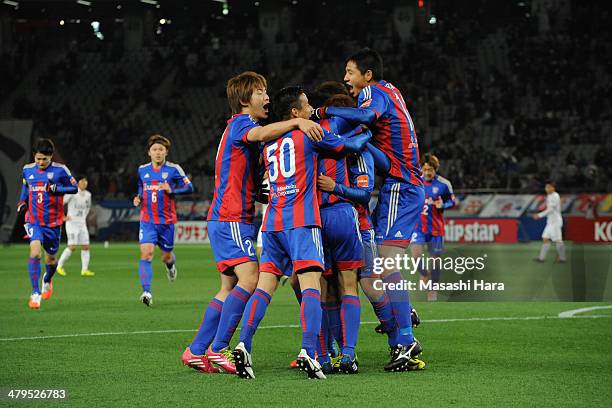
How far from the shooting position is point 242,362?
733 cm

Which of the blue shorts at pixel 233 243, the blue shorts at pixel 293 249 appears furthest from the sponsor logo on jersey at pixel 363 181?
the blue shorts at pixel 233 243

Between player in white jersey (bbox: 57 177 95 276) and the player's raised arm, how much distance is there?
1454 centimetres

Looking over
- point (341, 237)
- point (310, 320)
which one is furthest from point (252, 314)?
point (341, 237)

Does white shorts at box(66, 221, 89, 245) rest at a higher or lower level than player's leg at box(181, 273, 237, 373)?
lower

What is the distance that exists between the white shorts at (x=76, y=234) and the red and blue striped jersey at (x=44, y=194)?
A: 299 inches

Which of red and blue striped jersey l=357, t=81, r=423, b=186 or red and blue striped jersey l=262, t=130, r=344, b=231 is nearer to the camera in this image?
red and blue striped jersey l=262, t=130, r=344, b=231

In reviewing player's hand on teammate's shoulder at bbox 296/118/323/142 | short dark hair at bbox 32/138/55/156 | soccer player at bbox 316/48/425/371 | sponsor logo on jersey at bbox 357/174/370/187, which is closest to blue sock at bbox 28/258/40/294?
short dark hair at bbox 32/138/55/156

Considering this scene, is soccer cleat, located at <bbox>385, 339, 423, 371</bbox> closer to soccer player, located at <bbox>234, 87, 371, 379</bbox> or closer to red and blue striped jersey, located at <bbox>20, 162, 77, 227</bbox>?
soccer player, located at <bbox>234, 87, 371, 379</bbox>

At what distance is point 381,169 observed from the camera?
815 cm

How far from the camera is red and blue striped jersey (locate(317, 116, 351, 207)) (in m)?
7.55

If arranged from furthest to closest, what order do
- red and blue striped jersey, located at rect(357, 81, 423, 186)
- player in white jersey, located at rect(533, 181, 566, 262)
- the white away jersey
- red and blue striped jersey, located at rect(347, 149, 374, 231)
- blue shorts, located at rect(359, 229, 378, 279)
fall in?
player in white jersey, located at rect(533, 181, 566, 262) → the white away jersey → blue shorts, located at rect(359, 229, 378, 279) → red and blue striped jersey, located at rect(357, 81, 423, 186) → red and blue striped jersey, located at rect(347, 149, 374, 231)

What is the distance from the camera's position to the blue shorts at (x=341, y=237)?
25.2 ft

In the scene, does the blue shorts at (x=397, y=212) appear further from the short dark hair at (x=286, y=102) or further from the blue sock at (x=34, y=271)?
the blue sock at (x=34, y=271)

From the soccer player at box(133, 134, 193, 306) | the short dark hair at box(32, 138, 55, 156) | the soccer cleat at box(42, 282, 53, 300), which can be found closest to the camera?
the short dark hair at box(32, 138, 55, 156)
